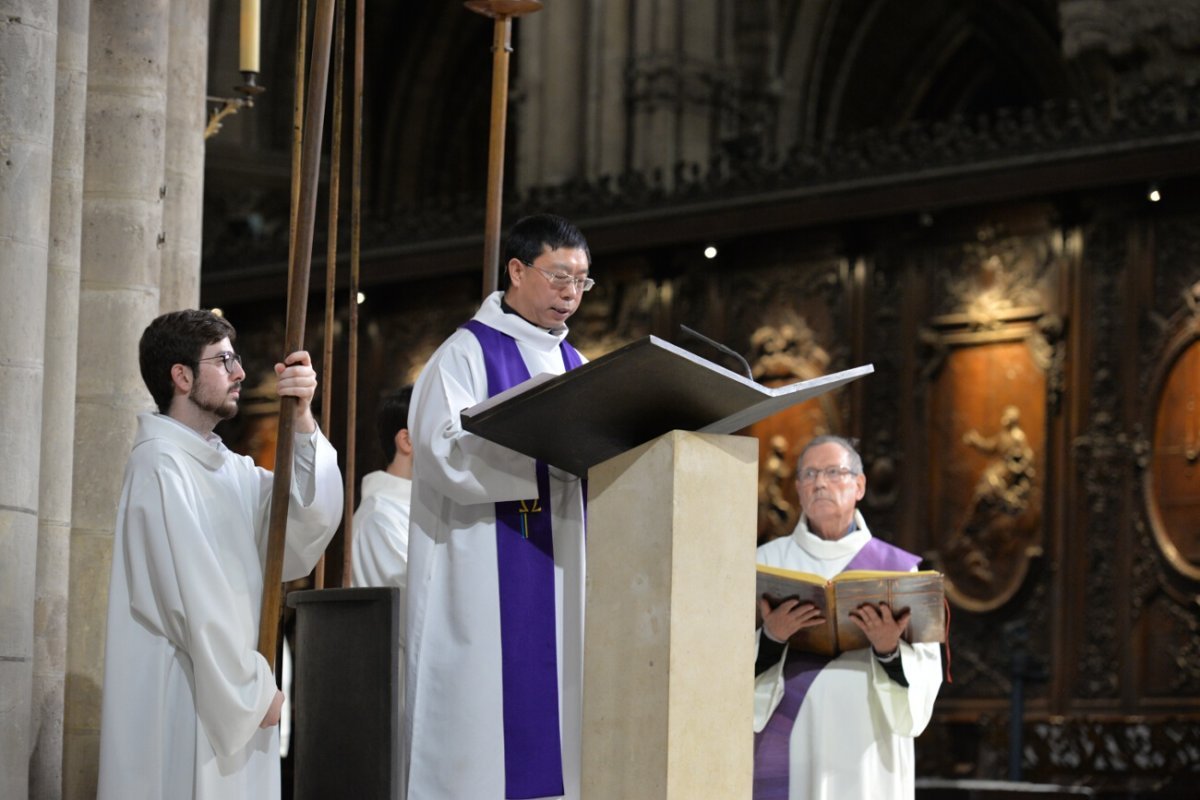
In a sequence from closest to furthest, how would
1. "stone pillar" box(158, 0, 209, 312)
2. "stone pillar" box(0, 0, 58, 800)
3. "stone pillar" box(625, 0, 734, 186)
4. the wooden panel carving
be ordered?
"stone pillar" box(0, 0, 58, 800)
"stone pillar" box(158, 0, 209, 312)
the wooden panel carving
"stone pillar" box(625, 0, 734, 186)

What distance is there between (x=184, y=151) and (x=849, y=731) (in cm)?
286

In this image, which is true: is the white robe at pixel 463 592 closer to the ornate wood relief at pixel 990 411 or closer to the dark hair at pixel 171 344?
the dark hair at pixel 171 344

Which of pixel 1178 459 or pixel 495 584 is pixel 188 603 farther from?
pixel 1178 459

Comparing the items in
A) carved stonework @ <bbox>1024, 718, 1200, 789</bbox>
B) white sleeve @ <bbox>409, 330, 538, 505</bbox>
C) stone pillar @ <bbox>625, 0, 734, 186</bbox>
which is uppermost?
stone pillar @ <bbox>625, 0, 734, 186</bbox>

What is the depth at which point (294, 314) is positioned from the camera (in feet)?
14.9

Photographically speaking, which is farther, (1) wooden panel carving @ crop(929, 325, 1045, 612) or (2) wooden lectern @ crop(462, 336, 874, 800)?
(1) wooden panel carving @ crop(929, 325, 1045, 612)

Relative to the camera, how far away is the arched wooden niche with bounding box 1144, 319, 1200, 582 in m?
10.2

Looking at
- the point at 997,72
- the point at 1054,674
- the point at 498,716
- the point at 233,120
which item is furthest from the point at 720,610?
the point at 997,72

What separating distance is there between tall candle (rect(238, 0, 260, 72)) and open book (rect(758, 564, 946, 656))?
2.72 meters

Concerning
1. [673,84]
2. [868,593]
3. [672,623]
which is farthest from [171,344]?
[673,84]

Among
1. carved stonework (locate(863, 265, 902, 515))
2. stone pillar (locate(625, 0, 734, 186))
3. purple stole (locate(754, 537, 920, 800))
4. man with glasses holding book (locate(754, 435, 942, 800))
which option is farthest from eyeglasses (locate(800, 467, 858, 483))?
stone pillar (locate(625, 0, 734, 186))

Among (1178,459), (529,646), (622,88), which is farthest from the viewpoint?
(622,88)

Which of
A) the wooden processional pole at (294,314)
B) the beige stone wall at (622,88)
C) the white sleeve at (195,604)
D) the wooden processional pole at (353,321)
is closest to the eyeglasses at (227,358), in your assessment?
the wooden processional pole at (294,314)

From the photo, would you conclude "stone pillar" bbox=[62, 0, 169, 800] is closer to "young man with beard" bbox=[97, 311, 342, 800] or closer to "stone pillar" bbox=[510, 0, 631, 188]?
"young man with beard" bbox=[97, 311, 342, 800]
